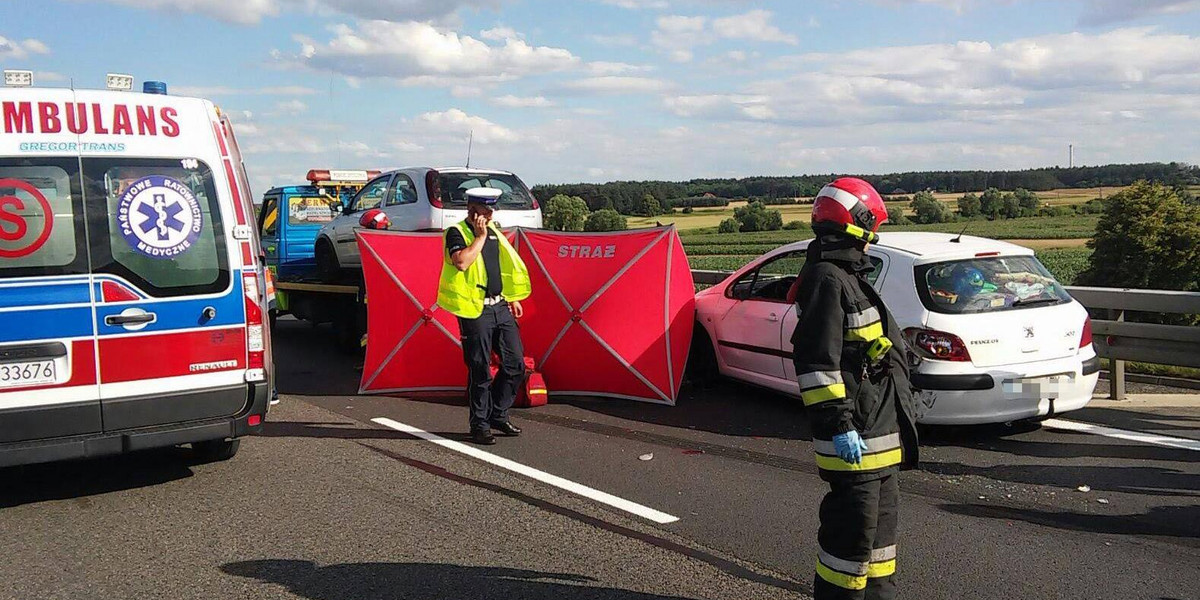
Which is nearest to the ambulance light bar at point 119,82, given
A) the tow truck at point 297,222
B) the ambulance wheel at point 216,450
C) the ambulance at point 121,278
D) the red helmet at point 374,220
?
the ambulance at point 121,278

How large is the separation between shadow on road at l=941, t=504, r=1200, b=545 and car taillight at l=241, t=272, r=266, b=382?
13.7 feet

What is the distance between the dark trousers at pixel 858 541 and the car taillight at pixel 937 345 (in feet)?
10.9

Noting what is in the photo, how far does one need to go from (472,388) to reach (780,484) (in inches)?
97.8

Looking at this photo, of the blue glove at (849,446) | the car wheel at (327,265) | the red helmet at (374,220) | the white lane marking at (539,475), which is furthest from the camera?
the car wheel at (327,265)

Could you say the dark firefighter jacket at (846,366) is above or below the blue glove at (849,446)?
above

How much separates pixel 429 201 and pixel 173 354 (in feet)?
18.1

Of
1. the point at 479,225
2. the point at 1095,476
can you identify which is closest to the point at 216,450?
the point at 479,225

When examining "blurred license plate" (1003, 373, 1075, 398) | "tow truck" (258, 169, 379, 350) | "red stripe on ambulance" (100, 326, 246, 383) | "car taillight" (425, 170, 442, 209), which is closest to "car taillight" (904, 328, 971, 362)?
"blurred license plate" (1003, 373, 1075, 398)

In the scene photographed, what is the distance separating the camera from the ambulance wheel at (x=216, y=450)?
273 inches

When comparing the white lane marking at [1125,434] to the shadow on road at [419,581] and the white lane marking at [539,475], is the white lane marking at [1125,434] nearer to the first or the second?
the white lane marking at [539,475]

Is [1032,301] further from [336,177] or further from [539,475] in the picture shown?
[336,177]

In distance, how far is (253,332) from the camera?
619 centimetres

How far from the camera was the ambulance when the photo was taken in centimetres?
554

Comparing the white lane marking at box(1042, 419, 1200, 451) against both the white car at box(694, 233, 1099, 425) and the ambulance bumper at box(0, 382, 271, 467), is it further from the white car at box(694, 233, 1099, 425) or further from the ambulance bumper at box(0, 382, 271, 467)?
the ambulance bumper at box(0, 382, 271, 467)
